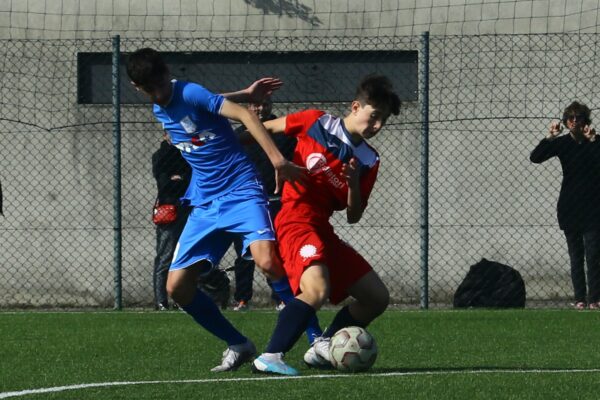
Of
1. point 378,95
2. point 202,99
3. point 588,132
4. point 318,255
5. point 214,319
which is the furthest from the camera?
point 588,132

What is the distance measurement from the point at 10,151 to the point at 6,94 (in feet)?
1.90

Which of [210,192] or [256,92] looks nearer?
[210,192]

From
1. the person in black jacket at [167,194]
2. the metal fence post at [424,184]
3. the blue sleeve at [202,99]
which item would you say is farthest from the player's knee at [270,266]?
the metal fence post at [424,184]

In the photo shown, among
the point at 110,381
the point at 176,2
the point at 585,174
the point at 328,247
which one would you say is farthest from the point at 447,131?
the point at 110,381

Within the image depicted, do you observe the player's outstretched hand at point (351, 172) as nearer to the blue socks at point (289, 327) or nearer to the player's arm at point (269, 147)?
the player's arm at point (269, 147)

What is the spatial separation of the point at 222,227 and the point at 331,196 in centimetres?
61

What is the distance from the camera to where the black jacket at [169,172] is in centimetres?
1209

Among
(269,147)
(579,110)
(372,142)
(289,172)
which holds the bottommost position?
(289,172)

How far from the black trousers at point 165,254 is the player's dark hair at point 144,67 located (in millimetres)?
5188

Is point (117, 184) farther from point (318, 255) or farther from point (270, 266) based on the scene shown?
point (318, 255)

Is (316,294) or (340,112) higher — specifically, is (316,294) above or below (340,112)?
below

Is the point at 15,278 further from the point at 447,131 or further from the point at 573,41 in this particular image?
the point at 573,41

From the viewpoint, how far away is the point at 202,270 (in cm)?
727

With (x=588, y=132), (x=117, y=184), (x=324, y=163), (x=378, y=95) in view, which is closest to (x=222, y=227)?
A: (x=324, y=163)
